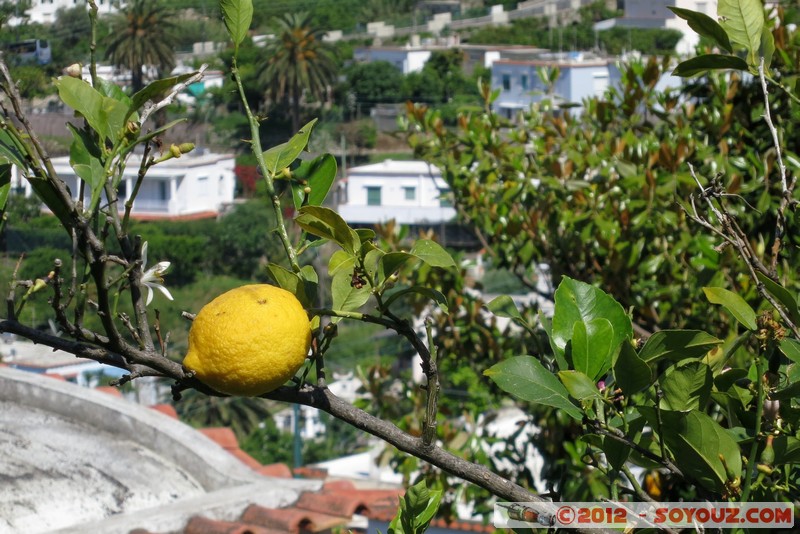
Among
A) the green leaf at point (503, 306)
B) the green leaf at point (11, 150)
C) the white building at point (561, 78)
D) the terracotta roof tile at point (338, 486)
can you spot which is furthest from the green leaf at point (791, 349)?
the white building at point (561, 78)

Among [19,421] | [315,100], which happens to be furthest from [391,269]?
[315,100]

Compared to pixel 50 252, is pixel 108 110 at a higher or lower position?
higher

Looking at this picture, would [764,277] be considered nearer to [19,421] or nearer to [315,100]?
[19,421]

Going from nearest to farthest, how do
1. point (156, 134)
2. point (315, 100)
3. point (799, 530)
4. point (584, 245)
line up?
1. point (156, 134)
2. point (799, 530)
3. point (584, 245)
4. point (315, 100)

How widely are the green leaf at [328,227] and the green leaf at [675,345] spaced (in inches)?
Result: 12.1

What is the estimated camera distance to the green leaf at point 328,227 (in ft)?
3.08

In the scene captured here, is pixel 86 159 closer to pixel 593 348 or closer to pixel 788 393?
pixel 593 348

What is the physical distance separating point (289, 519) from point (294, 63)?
30178 millimetres

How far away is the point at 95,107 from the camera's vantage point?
96 centimetres

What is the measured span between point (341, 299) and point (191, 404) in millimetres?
18263

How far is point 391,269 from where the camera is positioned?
1.00 metres

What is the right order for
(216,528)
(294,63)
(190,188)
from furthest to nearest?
(294,63), (190,188), (216,528)

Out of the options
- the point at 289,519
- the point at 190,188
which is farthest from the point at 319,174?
the point at 190,188

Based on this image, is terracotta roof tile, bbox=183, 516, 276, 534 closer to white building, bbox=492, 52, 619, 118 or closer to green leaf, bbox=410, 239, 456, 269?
green leaf, bbox=410, 239, 456, 269
